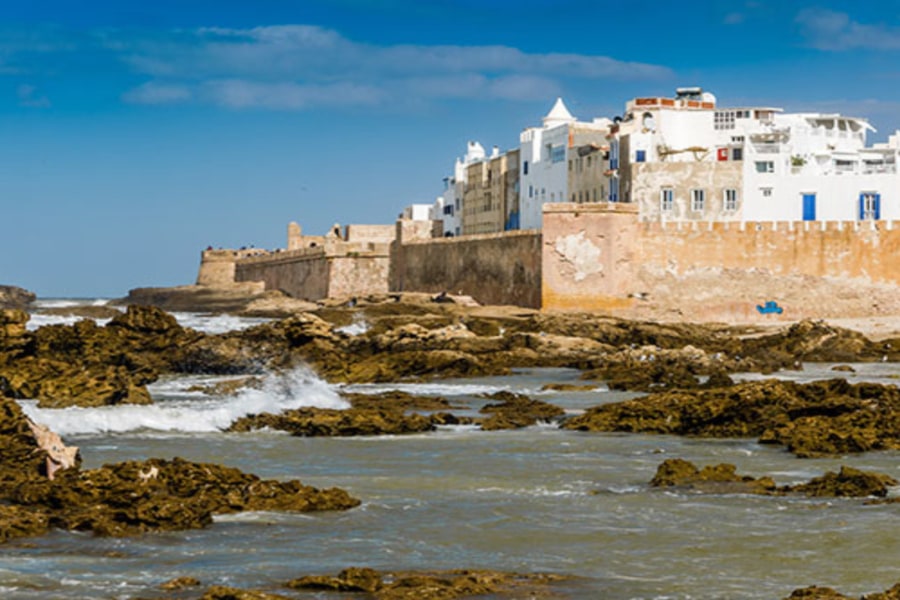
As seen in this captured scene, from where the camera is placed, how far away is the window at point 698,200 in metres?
44.8

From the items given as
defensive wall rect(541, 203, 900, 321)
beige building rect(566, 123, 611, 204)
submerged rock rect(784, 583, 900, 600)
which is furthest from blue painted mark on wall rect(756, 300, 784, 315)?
submerged rock rect(784, 583, 900, 600)

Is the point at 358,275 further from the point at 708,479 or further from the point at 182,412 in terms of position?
the point at 708,479

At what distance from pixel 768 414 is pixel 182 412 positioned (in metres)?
6.61

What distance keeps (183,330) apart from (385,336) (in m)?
3.90

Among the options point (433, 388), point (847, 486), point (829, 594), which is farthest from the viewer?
point (433, 388)

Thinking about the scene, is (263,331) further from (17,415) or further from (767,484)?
(767,484)

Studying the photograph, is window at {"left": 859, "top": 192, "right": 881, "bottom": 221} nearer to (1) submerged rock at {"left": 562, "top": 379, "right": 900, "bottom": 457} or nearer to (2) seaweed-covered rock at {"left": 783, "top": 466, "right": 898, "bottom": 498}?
(1) submerged rock at {"left": 562, "top": 379, "right": 900, "bottom": 457}

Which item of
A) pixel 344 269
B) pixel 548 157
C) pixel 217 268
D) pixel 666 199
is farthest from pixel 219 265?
pixel 666 199

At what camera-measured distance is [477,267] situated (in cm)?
4931

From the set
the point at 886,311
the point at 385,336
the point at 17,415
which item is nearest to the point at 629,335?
the point at 385,336

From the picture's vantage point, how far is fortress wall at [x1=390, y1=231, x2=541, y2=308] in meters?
44.2

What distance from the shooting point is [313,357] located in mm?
26141

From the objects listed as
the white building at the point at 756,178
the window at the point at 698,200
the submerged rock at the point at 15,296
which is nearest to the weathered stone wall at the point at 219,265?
the submerged rock at the point at 15,296

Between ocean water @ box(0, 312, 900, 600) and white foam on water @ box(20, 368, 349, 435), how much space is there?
619mm
